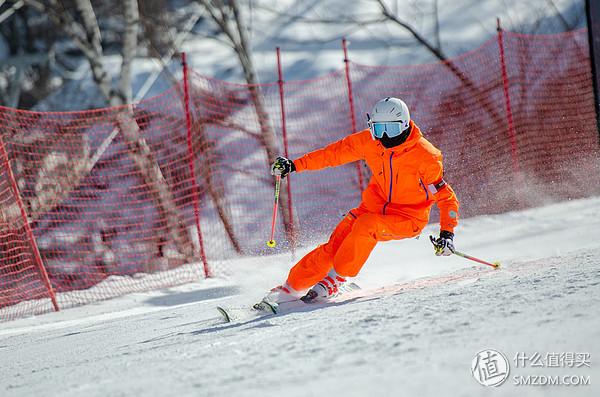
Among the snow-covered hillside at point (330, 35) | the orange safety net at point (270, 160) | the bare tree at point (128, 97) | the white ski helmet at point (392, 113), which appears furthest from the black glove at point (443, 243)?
the snow-covered hillside at point (330, 35)

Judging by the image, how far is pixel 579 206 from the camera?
9953 mm

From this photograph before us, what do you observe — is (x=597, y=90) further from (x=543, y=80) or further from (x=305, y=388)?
(x=305, y=388)

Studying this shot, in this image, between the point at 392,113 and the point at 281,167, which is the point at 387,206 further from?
the point at 281,167

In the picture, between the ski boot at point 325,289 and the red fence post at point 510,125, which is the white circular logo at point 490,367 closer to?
the ski boot at point 325,289

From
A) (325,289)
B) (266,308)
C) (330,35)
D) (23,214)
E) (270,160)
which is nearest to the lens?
(266,308)

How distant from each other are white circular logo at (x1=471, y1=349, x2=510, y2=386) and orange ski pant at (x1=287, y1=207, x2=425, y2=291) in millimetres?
2254

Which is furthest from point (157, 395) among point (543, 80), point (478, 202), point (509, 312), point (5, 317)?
point (543, 80)

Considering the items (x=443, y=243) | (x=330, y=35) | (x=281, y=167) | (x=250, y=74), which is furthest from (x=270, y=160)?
(x=330, y=35)

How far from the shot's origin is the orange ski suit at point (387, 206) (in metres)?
5.52

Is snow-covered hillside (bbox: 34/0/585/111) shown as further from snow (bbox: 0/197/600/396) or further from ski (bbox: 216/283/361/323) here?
ski (bbox: 216/283/361/323)

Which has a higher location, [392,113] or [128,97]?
[128,97]

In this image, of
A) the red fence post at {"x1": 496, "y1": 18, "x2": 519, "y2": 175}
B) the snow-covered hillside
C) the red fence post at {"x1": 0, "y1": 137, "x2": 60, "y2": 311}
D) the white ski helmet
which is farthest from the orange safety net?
the snow-covered hillside

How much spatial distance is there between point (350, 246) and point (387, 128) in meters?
0.94

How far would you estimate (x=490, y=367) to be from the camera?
10.2 feet
